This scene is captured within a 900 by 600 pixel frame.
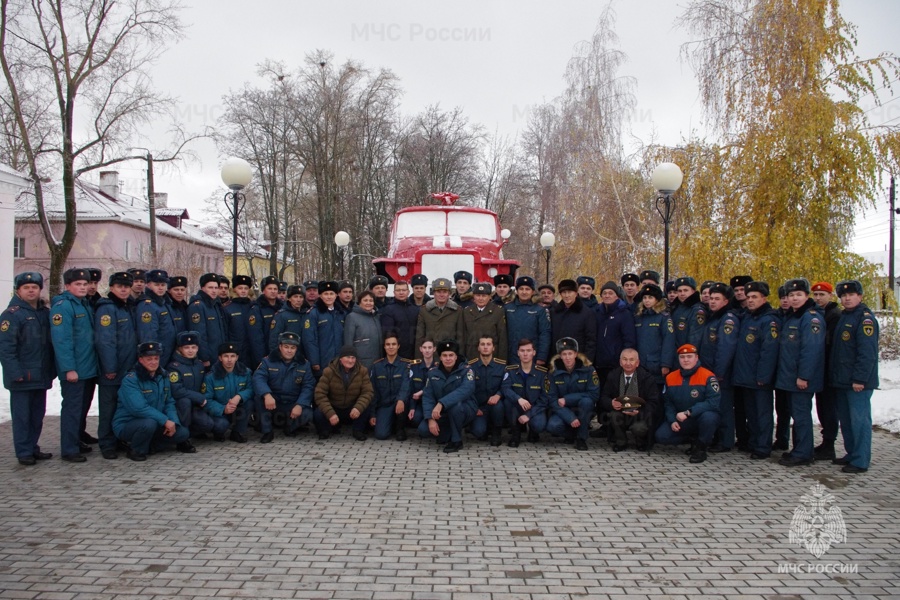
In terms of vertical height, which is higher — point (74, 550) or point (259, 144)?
point (259, 144)

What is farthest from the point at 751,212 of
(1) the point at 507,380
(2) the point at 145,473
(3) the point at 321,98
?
(3) the point at 321,98

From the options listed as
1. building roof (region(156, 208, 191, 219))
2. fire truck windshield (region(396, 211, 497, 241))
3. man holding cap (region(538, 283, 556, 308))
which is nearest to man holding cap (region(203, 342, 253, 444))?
man holding cap (region(538, 283, 556, 308))

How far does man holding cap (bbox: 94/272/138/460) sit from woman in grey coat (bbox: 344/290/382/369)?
2365mm

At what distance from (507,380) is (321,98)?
2661 centimetres

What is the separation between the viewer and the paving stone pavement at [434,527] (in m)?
3.64

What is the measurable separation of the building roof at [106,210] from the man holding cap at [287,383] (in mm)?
20579

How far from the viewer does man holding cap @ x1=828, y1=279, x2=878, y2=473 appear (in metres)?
6.05

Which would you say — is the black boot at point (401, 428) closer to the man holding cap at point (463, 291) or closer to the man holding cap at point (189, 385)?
the man holding cap at point (463, 291)

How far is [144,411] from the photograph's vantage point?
637 cm

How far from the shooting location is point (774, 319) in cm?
666

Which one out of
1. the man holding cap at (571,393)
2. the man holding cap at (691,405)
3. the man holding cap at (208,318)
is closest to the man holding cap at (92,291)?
the man holding cap at (208,318)

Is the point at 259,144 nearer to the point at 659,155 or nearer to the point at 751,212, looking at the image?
the point at 659,155

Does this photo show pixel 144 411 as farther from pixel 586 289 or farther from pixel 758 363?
pixel 758 363

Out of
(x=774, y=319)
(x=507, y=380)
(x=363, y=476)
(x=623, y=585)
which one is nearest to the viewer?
(x=623, y=585)
